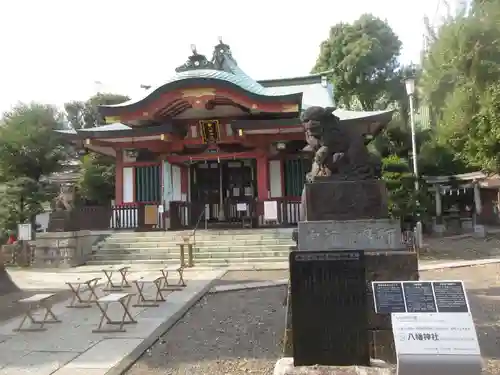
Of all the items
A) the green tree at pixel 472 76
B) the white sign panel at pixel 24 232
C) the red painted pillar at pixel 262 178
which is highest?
the green tree at pixel 472 76

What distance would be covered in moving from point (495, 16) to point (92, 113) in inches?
1211

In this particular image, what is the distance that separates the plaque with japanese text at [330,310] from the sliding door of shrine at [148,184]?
48.8 feet

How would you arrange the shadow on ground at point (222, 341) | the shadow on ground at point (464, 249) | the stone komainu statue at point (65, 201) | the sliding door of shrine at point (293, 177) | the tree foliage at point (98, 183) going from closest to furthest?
the shadow on ground at point (222, 341) → the shadow on ground at point (464, 249) → the stone komainu statue at point (65, 201) → the sliding door of shrine at point (293, 177) → the tree foliage at point (98, 183)

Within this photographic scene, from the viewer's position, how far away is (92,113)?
112 feet

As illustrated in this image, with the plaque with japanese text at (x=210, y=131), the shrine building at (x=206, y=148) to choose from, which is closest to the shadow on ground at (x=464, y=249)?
the shrine building at (x=206, y=148)

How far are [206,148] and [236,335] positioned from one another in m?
12.3

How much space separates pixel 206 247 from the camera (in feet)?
46.6

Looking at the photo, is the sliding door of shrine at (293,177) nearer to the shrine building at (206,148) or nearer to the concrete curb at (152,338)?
the shrine building at (206,148)

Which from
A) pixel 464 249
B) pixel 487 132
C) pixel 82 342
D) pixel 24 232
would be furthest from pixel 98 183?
pixel 487 132

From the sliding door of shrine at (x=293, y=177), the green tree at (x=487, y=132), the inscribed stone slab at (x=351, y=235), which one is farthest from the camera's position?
the sliding door of shrine at (x=293, y=177)

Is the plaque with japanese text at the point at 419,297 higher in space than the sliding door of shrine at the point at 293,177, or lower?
lower

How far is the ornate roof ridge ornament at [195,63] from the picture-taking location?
1809cm

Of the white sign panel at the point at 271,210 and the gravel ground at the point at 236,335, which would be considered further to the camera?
the white sign panel at the point at 271,210

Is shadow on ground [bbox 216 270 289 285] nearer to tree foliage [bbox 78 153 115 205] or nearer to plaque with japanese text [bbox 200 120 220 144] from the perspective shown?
plaque with japanese text [bbox 200 120 220 144]
